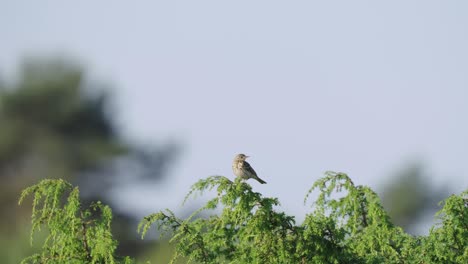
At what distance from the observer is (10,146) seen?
4538 centimetres

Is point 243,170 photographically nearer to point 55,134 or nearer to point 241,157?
point 241,157

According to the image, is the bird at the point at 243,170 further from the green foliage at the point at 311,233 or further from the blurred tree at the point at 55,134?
the blurred tree at the point at 55,134

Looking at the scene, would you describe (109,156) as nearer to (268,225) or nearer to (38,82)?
(38,82)

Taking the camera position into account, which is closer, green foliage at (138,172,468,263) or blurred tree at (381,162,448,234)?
green foliage at (138,172,468,263)

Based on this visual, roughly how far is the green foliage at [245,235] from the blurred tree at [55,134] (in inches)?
1436

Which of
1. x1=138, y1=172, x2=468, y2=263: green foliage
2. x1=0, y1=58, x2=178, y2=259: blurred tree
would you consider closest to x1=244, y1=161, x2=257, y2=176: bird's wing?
x1=138, y1=172, x2=468, y2=263: green foliage

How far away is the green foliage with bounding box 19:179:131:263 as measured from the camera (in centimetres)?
666

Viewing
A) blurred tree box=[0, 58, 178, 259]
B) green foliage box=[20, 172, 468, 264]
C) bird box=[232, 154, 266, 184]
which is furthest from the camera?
blurred tree box=[0, 58, 178, 259]

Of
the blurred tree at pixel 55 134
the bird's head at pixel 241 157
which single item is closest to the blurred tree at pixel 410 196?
the blurred tree at pixel 55 134

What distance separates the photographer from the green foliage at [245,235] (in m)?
6.61

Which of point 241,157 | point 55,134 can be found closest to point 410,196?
point 55,134

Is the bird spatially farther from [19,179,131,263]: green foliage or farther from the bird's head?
[19,179,131,263]: green foliage

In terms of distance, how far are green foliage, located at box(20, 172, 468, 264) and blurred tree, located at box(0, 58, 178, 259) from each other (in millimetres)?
36468

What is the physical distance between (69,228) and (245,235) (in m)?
1.13
